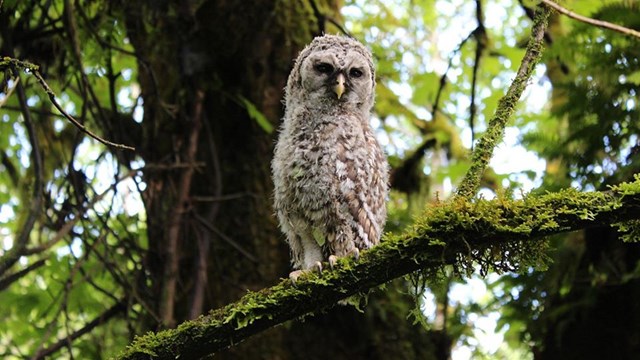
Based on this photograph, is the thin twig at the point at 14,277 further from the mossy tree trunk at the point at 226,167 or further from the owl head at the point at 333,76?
the owl head at the point at 333,76

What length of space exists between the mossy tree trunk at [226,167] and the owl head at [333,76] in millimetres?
1173

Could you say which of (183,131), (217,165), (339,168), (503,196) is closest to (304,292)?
(503,196)

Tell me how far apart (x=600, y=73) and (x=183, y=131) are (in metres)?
2.61

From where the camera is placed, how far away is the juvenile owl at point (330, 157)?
2.96 meters

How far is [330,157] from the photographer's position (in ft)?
9.74

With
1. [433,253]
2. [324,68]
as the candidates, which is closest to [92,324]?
[324,68]

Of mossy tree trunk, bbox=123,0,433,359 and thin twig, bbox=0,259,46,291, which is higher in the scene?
mossy tree trunk, bbox=123,0,433,359

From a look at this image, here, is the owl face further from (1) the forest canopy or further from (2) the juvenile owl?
(1) the forest canopy

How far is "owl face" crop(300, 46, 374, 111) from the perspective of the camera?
9.60 feet

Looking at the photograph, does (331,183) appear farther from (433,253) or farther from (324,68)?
(433,253)

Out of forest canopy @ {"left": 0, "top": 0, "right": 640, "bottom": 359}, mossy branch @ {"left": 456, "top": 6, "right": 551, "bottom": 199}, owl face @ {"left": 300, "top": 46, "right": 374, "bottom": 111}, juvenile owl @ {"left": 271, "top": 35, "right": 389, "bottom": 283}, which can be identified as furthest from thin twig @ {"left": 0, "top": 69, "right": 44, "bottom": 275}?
mossy branch @ {"left": 456, "top": 6, "right": 551, "bottom": 199}

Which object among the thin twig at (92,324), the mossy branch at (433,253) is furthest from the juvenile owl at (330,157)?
the thin twig at (92,324)

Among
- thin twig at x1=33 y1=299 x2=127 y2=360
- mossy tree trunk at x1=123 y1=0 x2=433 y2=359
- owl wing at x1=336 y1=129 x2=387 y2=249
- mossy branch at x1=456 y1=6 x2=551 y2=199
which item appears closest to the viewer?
mossy branch at x1=456 y1=6 x2=551 y2=199

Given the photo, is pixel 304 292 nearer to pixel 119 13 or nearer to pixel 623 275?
pixel 623 275
